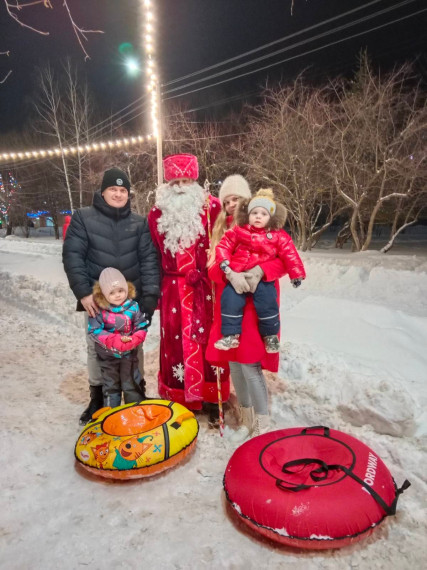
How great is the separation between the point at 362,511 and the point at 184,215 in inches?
97.4

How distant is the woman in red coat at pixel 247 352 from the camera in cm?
287

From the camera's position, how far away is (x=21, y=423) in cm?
341

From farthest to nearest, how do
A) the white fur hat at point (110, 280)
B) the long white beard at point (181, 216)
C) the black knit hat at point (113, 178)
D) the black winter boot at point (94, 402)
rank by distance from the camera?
1. the black winter boot at point (94, 402)
2. the long white beard at point (181, 216)
3. the black knit hat at point (113, 178)
4. the white fur hat at point (110, 280)

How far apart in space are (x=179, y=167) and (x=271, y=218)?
100 centimetres

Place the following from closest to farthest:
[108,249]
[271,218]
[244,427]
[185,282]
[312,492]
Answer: [312,492] → [271,218] → [244,427] → [108,249] → [185,282]

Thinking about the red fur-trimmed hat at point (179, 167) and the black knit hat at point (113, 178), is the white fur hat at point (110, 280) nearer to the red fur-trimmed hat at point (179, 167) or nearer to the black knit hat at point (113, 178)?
the black knit hat at point (113, 178)

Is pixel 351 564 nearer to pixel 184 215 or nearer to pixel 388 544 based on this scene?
pixel 388 544

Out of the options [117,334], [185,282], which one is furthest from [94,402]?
[185,282]

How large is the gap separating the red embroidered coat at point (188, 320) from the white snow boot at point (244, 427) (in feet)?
1.29

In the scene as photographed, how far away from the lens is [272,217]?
116 inches

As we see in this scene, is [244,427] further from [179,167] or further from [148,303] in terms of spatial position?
[179,167]

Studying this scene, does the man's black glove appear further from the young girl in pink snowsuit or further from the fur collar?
the fur collar

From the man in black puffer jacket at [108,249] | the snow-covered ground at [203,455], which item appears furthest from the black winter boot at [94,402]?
the snow-covered ground at [203,455]

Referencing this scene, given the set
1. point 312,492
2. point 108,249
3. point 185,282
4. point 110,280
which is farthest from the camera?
point 185,282
